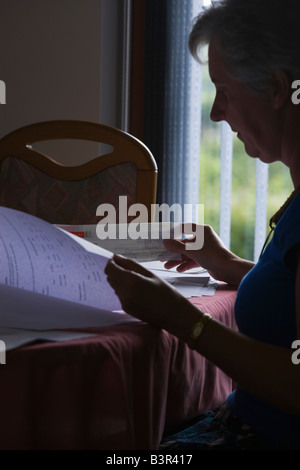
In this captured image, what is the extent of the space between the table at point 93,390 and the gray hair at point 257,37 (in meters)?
0.40

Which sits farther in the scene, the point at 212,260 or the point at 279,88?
the point at 212,260

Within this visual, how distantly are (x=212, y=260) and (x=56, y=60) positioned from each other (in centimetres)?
247

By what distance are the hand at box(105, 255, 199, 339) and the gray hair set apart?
35 centimetres

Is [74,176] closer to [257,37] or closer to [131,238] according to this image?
[131,238]

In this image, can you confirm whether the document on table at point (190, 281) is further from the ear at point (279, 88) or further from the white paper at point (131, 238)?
the ear at point (279, 88)

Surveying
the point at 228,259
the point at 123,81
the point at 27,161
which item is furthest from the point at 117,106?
the point at 228,259

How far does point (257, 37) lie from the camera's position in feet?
2.58

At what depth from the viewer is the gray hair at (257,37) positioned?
77 centimetres

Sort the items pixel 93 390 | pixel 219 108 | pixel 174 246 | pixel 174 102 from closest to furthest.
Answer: pixel 93 390, pixel 219 108, pixel 174 246, pixel 174 102

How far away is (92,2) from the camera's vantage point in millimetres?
3172

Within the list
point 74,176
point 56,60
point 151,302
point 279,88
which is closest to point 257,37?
point 279,88

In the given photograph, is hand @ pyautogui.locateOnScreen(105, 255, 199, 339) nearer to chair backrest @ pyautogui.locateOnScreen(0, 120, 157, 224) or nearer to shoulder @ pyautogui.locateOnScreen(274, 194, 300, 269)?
shoulder @ pyautogui.locateOnScreen(274, 194, 300, 269)
